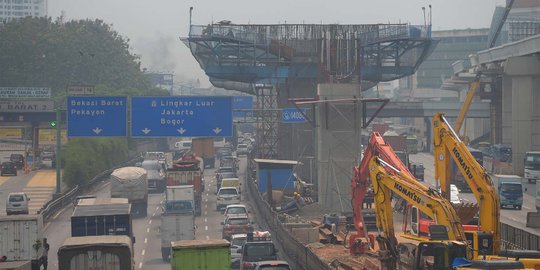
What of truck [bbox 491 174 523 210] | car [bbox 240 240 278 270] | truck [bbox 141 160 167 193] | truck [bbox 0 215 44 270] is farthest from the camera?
truck [bbox 141 160 167 193]

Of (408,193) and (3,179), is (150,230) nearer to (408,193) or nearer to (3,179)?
(408,193)

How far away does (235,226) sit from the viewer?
52031mm

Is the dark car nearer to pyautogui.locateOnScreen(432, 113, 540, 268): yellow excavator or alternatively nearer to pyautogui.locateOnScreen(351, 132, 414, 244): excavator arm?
pyautogui.locateOnScreen(351, 132, 414, 244): excavator arm

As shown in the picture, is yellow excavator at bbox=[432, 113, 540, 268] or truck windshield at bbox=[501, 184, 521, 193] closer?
yellow excavator at bbox=[432, 113, 540, 268]

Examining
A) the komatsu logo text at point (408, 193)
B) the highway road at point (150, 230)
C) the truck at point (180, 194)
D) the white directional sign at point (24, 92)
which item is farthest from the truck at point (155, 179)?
the komatsu logo text at point (408, 193)

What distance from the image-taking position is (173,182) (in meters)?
71.2

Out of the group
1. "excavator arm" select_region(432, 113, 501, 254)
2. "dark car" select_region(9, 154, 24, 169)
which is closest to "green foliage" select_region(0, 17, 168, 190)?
"dark car" select_region(9, 154, 24, 169)

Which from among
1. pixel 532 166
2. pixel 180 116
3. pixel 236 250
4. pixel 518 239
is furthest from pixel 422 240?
pixel 532 166

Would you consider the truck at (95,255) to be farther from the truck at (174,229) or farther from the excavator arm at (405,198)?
the truck at (174,229)

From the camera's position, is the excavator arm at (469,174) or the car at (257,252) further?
the car at (257,252)

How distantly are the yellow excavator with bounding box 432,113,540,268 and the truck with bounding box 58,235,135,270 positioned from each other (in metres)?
10.4

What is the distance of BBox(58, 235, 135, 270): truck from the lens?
100ft

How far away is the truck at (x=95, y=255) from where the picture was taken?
30531 millimetres

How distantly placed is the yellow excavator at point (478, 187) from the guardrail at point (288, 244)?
5035 mm
